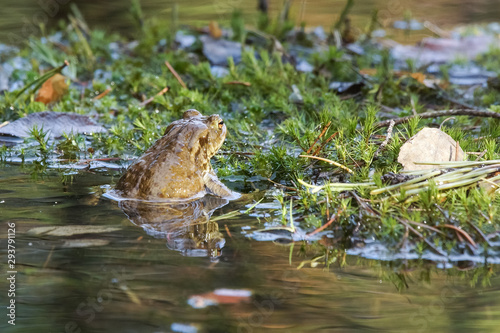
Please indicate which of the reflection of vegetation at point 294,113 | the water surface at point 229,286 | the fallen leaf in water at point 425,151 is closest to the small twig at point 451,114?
the reflection of vegetation at point 294,113

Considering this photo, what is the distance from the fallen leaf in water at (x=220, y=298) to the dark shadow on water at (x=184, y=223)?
396mm

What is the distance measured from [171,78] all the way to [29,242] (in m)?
3.86

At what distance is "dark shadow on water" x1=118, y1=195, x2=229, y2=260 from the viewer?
3229 millimetres

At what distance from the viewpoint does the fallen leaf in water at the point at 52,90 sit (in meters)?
6.33

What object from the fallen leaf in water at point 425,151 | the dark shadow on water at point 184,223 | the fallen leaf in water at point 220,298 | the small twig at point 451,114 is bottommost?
the fallen leaf in water at point 220,298

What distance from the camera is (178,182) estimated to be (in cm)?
411

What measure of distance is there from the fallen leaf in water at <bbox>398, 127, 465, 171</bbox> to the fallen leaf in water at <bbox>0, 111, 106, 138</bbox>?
9.59 feet

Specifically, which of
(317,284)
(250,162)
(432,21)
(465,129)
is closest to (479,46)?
(432,21)

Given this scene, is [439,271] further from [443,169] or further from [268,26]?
[268,26]

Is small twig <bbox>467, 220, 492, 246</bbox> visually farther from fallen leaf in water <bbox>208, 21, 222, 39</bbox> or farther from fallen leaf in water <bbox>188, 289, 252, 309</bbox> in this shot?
fallen leaf in water <bbox>208, 21, 222, 39</bbox>

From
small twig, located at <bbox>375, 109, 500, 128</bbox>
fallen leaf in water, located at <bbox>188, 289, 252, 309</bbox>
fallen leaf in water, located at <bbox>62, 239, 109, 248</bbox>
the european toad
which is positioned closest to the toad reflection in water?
the european toad

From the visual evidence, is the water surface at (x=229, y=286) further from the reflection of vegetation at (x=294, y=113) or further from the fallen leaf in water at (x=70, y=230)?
the reflection of vegetation at (x=294, y=113)

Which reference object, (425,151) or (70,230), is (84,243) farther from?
(425,151)

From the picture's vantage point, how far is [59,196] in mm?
4105
